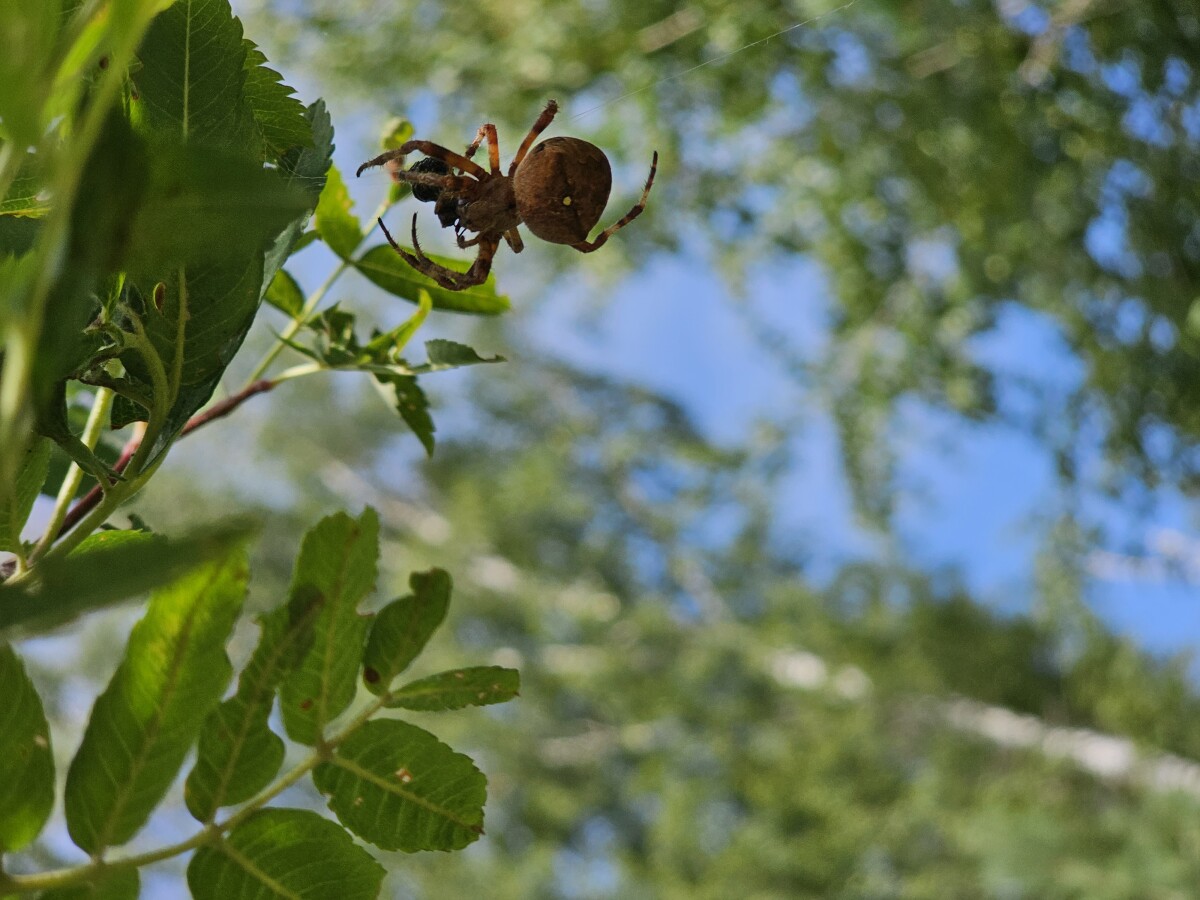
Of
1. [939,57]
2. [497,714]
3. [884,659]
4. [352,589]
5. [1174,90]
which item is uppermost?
[939,57]

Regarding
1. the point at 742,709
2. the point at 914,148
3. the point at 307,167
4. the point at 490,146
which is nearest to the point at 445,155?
the point at 490,146

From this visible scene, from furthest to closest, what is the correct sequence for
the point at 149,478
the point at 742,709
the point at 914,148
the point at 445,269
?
1. the point at 742,709
2. the point at 914,148
3. the point at 445,269
4. the point at 149,478

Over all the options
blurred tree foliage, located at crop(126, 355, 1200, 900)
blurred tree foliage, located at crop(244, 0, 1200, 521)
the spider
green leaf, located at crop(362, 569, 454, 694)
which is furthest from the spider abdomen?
blurred tree foliage, located at crop(126, 355, 1200, 900)

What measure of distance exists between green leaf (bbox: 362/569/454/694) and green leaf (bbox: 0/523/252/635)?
0.47 feet

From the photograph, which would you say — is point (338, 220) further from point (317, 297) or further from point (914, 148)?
point (914, 148)

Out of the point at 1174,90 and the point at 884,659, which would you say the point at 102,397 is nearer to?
the point at 1174,90

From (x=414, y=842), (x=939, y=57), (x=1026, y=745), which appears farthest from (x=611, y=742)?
(x=414, y=842)

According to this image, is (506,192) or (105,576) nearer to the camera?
(105,576)

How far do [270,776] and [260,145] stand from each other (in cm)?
13

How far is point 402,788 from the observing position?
0.24m

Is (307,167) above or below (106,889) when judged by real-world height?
above

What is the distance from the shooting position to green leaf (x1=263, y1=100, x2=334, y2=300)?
21 cm

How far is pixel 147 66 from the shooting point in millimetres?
187

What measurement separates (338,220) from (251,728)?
0.16 metres
